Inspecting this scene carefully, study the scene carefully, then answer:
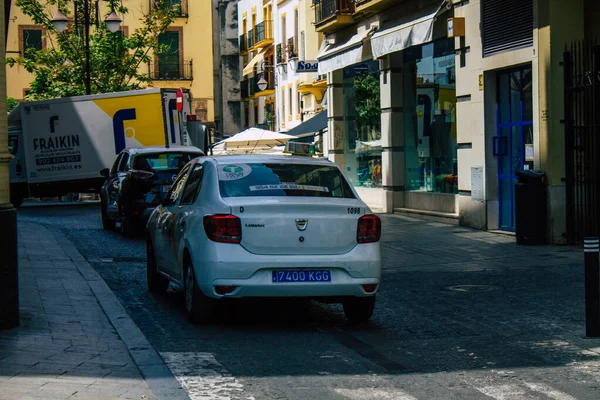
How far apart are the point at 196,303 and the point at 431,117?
1582 centimetres

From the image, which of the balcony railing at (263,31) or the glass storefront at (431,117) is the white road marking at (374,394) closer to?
the glass storefront at (431,117)

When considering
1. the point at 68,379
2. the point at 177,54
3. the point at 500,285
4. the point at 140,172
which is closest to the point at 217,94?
the point at 177,54

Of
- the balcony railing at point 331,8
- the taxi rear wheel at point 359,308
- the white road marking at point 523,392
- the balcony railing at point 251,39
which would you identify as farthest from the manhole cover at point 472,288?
the balcony railing at point 251,39

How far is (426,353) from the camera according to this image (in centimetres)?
841

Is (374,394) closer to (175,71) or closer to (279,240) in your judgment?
(279,240)

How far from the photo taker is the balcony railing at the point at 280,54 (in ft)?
194

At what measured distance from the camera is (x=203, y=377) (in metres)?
7.43

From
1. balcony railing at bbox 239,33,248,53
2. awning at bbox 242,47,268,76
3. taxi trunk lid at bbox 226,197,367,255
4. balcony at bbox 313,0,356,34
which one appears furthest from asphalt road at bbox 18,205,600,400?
balcony railing at bbox 239,33,248,53

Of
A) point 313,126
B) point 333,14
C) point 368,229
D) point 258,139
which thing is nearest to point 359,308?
point 368,229

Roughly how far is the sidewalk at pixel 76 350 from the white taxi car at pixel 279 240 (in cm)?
87

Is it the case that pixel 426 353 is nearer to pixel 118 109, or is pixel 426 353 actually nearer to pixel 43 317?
pixel 43 317

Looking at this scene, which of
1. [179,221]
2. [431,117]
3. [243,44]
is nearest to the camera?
[179,221]

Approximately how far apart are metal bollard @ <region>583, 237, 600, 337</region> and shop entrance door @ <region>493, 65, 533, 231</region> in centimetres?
970

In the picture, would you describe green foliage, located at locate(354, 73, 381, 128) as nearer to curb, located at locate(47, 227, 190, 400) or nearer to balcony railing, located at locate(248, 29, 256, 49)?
curb, located at locate(47, 227, 190, 400)
